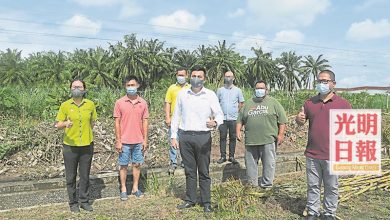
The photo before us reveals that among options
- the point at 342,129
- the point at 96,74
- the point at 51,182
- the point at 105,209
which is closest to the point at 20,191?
the point at 51,182

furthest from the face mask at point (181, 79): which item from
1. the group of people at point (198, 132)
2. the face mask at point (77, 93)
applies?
the face mask at point (77, 93)

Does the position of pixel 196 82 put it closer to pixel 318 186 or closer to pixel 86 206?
pixel 318 186

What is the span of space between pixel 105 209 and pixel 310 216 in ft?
7.86

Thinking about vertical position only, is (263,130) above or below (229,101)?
below

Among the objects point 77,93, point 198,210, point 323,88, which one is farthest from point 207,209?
point 77,93

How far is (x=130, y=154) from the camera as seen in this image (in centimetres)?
491

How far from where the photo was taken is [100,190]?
17.9ft

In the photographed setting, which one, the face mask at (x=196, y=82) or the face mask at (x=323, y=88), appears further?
the face mask at (x=196, y=82)

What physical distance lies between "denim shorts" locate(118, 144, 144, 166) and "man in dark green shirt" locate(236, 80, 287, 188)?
148 cm

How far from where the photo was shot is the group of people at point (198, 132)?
394cm

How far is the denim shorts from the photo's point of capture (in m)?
4.84

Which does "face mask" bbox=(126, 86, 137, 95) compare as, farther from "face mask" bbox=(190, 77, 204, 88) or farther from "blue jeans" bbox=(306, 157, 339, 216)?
"blue jeans" bbox=(306, 157, 339, 216)

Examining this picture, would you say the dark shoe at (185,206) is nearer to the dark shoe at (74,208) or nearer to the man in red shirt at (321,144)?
the dark shoe at (74,208)

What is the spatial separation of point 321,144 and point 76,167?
2857 mm
